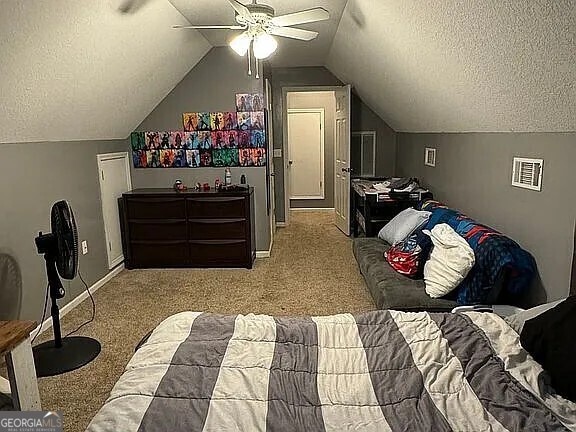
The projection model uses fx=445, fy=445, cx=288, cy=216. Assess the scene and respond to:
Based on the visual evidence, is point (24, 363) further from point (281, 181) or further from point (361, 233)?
point (281, 181)

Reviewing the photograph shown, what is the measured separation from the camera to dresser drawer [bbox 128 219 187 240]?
4480 mm

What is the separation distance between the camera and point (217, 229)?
446 cm

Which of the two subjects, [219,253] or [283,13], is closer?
[283,13]

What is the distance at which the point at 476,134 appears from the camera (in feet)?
11.4

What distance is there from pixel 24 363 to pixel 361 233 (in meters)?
4.19

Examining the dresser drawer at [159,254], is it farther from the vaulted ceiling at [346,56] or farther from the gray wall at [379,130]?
the gray wall at [379,130]

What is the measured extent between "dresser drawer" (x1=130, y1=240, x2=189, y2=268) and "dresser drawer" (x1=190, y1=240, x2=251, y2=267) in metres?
0.10

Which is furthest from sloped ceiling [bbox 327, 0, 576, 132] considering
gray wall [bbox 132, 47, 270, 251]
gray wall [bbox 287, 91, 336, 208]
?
gray wall [bbox 287, 91, 336, 208]

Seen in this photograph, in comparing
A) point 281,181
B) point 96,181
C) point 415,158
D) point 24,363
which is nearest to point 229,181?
point 96,181

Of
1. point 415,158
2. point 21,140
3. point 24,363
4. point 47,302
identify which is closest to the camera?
point 24,363

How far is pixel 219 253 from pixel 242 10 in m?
2.55

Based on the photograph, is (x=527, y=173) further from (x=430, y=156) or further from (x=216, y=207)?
(x=216, y=207)

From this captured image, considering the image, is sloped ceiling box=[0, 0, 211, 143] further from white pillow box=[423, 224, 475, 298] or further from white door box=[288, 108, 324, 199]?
white door box=[288, 108, 324, 199]
